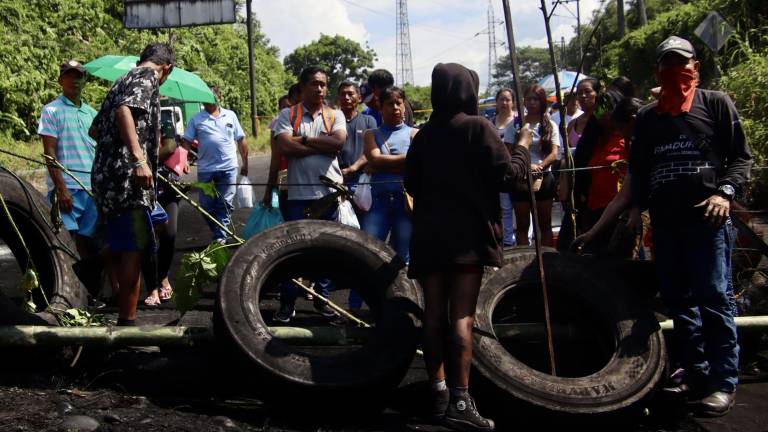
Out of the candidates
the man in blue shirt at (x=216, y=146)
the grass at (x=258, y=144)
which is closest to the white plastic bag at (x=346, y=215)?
the man in blue shirt at (x=216, y=146)

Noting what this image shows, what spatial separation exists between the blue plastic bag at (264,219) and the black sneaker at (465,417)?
313 cm

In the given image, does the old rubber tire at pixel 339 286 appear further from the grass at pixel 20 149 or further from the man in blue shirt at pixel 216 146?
the grass at pixel 20 149

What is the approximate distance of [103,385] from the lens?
187 inches

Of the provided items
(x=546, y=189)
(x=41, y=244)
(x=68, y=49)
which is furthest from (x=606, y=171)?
(x=68, y=49)

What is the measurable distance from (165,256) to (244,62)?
123 feet

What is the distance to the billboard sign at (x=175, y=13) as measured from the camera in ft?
71.6

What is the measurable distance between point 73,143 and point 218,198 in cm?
140

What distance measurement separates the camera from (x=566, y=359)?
5090 mm

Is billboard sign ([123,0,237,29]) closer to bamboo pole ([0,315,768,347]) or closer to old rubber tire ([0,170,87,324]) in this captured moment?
old rubber tire ([0,170,87,324])

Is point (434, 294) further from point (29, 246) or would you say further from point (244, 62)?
point (244, 62)

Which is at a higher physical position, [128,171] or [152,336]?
[128,171]

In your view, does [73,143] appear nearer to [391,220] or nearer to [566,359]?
[391,220]

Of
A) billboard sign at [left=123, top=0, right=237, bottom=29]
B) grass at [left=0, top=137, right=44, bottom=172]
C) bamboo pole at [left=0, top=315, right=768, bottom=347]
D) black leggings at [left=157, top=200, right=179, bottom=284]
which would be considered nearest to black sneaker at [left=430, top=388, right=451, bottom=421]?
bamboo pole at [left=0, top=315, right=768, bottom=347]

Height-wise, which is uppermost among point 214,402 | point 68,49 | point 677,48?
point 68,49
